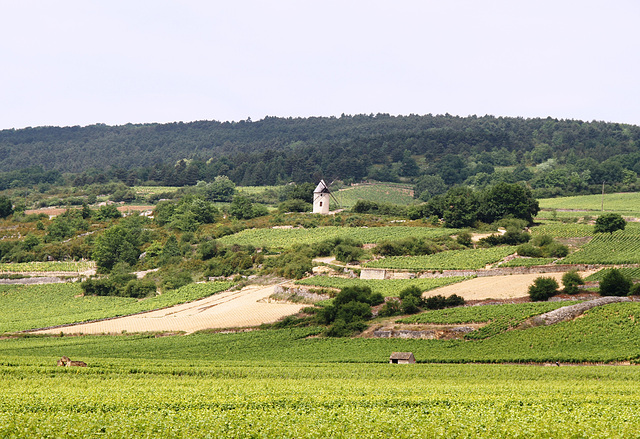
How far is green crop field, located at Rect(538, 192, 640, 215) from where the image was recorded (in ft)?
382

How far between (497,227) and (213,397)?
74069mm

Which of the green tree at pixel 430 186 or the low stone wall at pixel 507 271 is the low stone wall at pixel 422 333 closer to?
the low stone wall at pixel 507 271

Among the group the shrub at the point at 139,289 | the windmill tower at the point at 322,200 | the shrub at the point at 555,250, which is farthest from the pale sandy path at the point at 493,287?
the windmill tower at the point at 322,200

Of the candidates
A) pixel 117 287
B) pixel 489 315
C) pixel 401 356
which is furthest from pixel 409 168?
pixel 401 356

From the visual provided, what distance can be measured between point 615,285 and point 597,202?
8118 centimetres

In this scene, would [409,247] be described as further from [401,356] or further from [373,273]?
[401,356]

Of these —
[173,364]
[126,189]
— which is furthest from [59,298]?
[126,189]

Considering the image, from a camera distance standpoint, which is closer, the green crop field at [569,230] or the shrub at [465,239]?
the green crop field at [569,230]

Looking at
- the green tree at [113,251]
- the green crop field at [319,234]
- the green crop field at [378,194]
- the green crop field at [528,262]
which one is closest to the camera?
the green crop field at [528,262]

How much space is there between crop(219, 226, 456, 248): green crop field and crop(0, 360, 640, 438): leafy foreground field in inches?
2196

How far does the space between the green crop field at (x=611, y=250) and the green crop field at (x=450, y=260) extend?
795 cm

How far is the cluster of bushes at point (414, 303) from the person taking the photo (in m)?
53.9

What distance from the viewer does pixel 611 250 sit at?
2837 inches

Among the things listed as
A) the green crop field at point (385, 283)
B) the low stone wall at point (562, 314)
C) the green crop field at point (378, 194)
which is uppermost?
the green crop field at point (378, 194)
